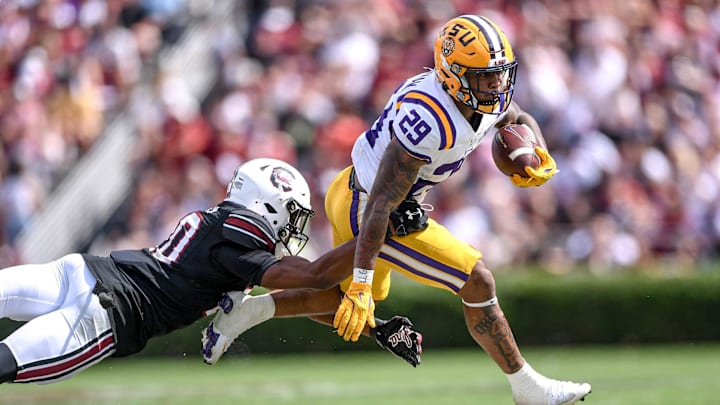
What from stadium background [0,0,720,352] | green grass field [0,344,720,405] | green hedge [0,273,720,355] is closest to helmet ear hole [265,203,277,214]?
green grass field [0,344,720,405]

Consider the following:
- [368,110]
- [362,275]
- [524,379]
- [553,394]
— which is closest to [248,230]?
[362,275]

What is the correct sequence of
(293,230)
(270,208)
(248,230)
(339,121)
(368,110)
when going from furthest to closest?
(368,110) → (339,121) → (293,230) → (270,208) → (248,230)

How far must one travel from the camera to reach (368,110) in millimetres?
13594

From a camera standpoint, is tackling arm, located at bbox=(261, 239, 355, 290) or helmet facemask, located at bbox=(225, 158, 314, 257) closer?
tackling arm, located at bbox=(261, 239, 355, 290)

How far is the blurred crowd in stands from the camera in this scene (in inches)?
509

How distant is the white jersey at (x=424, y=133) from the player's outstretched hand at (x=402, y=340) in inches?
27.6

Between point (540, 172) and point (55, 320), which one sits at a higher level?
point (540, 172)

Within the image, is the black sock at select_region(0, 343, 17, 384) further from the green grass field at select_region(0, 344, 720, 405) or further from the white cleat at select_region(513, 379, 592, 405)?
the green grass field at select_region(0, 344, 720, 405)

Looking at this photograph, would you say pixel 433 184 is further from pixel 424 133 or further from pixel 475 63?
pixel 475 63

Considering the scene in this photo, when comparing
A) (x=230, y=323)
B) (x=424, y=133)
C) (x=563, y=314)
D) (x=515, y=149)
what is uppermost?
(x=424, y=133)

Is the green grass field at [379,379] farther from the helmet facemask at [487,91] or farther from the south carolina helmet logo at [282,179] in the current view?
the helmet facemask at [487,91]

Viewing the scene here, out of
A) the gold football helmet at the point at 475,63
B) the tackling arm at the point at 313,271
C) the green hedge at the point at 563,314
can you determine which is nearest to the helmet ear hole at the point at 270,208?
the tackling arm at the point at 313,271

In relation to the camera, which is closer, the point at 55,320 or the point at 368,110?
the point at 55,320

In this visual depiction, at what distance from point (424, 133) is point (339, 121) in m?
7.18
